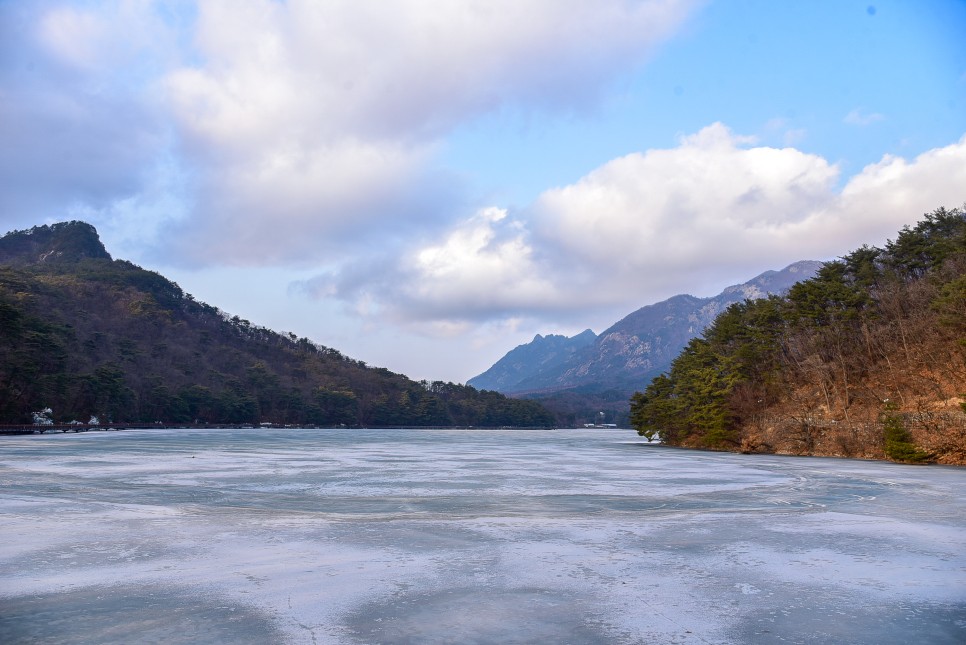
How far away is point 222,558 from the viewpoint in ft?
28.2

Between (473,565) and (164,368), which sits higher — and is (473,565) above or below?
below

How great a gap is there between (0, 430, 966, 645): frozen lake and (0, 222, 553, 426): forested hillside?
2151 inches

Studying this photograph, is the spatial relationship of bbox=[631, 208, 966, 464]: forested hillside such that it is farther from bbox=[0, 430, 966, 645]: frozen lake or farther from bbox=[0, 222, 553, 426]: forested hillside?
bbox=[0, 222, 553, 426]: forested hillside

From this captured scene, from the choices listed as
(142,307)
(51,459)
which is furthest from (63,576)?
(142,307)

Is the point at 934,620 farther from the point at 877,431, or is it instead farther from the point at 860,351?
the point at 860,351

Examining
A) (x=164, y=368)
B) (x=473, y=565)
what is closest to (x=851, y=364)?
(x=473, y=565)

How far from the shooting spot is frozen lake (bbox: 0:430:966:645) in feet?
19.5

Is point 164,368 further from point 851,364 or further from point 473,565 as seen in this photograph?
point 473,565

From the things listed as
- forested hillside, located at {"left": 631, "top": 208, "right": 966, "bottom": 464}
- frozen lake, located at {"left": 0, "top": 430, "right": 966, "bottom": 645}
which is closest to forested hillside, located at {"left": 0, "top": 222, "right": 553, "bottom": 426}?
frozen lake, located at {"left": 0, "top": 430, "right": 966, "bottom": 645}

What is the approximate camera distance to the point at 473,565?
845 cm

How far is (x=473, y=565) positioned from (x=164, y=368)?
12242cm

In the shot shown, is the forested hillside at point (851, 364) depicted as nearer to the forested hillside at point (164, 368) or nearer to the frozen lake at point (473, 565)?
the frozen lake at point (473, 565)

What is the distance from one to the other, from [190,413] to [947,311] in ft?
306

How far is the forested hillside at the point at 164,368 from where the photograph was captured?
63.4 m
